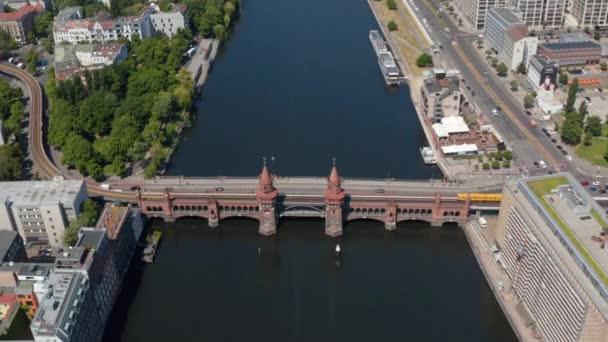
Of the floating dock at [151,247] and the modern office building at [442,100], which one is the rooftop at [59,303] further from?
the modern office building at [442,100]

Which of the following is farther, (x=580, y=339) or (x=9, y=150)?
(x=9, y=150)

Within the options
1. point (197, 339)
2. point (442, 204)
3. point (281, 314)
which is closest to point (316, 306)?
point (281, 314)

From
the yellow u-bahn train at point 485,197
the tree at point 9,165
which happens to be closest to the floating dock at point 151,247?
the tree at point 9,165

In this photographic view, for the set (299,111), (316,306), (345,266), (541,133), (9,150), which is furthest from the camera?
(299,111)

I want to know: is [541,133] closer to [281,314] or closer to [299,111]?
[299,111]

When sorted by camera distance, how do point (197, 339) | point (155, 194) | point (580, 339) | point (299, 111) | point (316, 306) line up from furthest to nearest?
1. point (299, 111)
2. point (155, 194)
3. point (316, 306)
4. point (197, 339)
5. point (580, 339)

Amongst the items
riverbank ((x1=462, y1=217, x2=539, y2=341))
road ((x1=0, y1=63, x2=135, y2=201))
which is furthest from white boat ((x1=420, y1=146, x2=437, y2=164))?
road ((x1=0, y1=63, x2=135, y2=201))

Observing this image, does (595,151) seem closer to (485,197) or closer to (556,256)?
(485,197)
